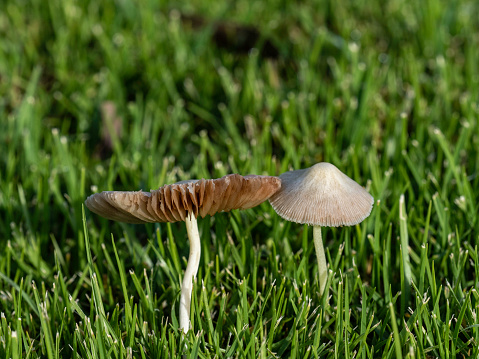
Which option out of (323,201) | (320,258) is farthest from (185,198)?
(320,258)

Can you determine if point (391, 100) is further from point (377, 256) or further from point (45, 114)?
point (45, 114)

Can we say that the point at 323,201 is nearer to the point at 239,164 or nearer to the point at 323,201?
the point at 323,201

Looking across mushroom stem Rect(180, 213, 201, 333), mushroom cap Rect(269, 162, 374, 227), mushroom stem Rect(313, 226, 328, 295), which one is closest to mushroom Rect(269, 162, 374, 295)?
mushroom cap Rect(269, 162, 374, 227)

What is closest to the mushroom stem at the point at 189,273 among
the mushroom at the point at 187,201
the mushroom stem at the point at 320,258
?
the mushroom at the point at 187,201

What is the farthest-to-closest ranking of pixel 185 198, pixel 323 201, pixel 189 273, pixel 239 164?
pixel 239 164
pixel 189 273
pixel 323 201
pixel 185 198

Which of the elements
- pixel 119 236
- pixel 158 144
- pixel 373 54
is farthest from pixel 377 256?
pixel 373 54
